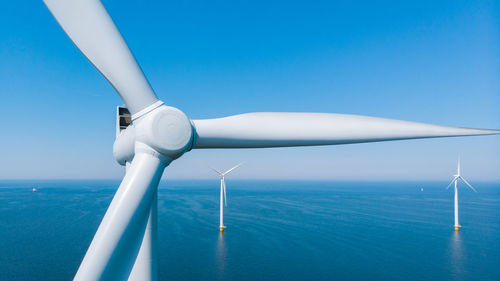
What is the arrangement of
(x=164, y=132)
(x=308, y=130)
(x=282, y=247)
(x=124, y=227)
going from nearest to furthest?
1. (x=124, y=227)
2. (x=164, y=132)
3. (x=308, y=130)
4. (x=282, y=247)

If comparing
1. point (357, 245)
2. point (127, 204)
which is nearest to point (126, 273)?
point (127, 204)

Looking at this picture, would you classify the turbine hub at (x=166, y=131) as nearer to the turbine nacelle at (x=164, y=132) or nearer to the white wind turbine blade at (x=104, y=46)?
the turbine nacelle at (x=164, y=132)

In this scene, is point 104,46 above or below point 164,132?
above

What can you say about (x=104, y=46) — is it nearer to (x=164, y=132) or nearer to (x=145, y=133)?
(x=145, y=133)

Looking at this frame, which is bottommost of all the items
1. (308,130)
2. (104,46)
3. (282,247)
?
(282,247)

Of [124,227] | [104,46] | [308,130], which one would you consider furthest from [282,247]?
[104,46]

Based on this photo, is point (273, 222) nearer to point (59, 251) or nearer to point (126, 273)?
point (59, 251)

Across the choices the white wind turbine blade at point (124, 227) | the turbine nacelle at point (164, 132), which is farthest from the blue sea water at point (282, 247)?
the turbine nacelle at point (164, 132)
